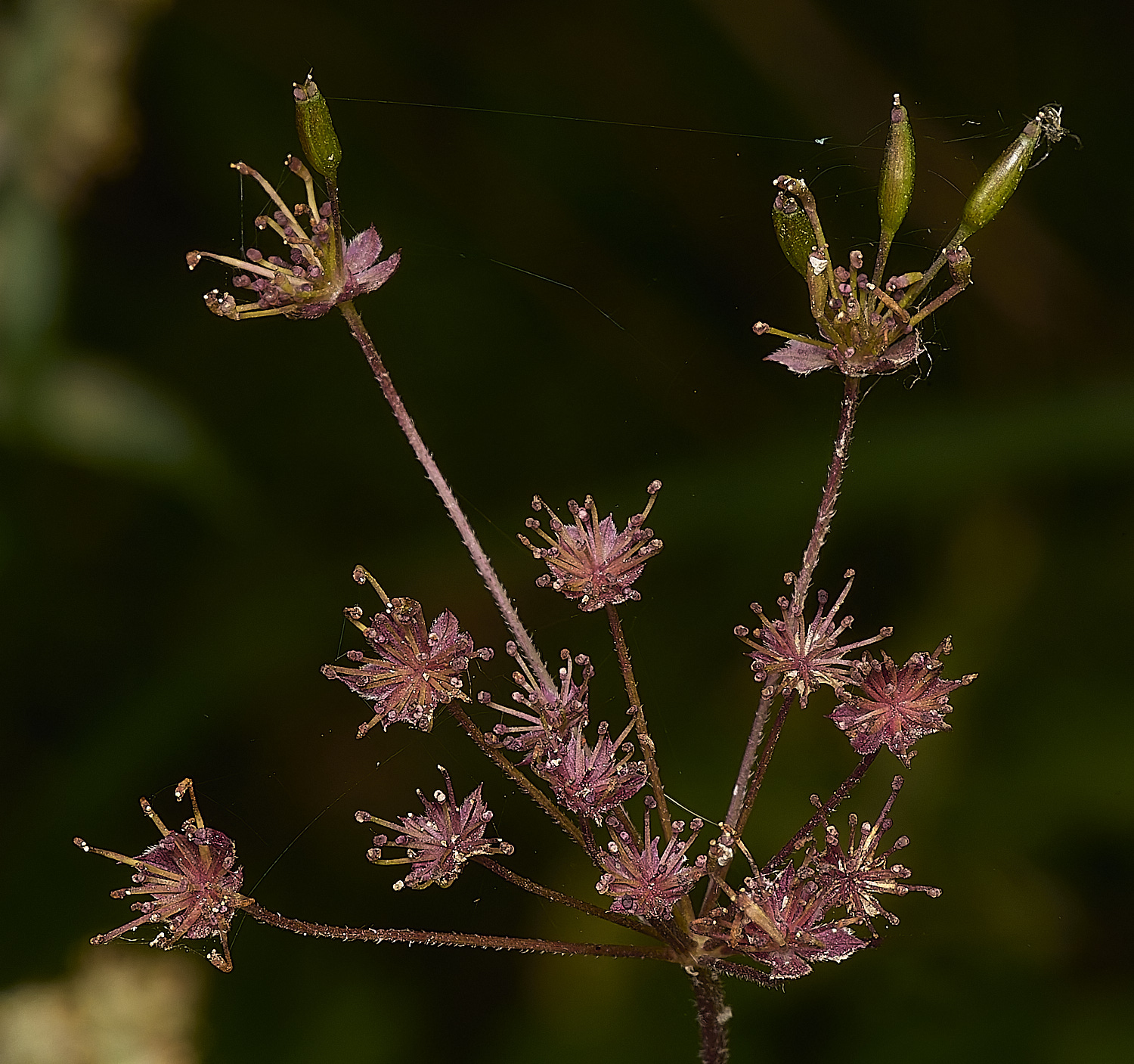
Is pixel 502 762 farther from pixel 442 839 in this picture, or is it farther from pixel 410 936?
pixel 410 936

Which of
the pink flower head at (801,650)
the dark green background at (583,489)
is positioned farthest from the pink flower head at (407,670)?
the dark green background at (583,489)

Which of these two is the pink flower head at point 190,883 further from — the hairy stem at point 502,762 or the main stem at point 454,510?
the main stem at point 454,510

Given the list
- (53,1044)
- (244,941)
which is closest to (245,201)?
(244,941)

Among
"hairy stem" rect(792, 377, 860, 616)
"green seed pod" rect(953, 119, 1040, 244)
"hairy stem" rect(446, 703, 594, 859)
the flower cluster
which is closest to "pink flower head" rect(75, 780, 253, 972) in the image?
"hairy stem" rect(446, 703, 594, 859)

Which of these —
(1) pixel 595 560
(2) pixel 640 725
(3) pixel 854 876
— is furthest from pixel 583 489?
(3) pixel 854 876

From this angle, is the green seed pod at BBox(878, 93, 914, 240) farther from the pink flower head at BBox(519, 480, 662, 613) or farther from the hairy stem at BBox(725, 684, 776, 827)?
the hairy stem at BBox(725, 684, 776, 827)
